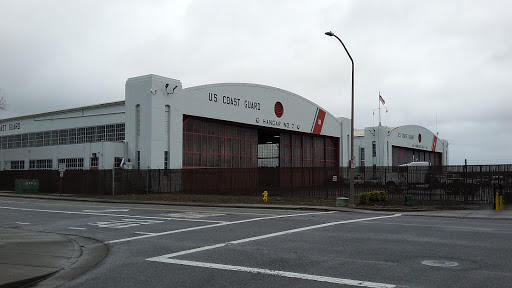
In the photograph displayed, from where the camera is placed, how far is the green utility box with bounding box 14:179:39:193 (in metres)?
42.4

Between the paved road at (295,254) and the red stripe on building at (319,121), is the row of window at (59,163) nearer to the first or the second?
the paved road at (295,254)

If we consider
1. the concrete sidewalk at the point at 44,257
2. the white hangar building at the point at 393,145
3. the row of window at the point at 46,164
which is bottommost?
the concrete sidewalk at the point at 44,257

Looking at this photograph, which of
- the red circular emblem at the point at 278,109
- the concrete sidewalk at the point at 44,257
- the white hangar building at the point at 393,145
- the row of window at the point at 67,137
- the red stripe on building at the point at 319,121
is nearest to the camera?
the concrete sidewalk at the point at 44,257

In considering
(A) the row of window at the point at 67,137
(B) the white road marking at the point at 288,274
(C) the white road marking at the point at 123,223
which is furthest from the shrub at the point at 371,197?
(A) the row of window at the point at 67,137

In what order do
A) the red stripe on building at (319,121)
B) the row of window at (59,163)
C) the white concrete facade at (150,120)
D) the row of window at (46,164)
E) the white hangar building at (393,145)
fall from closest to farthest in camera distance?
the white concrete facade at (150,120) → the row of window at (59,163) → the row of window at (46,164) → the red stripe on building at (319,121) → the white hangar building at (393,145)

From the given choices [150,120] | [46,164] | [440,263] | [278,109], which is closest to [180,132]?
[150,120]

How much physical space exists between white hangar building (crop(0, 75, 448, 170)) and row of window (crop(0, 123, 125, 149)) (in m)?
0.10

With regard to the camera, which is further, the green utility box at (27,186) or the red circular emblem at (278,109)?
the red circular emblem at (278,109)

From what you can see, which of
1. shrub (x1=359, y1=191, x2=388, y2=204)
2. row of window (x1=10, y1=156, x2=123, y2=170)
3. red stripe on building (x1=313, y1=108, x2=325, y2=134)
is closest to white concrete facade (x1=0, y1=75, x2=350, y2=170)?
red stripe on building (x1=313, y1=108, x2=325, y2=134)

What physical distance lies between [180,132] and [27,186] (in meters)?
15.8

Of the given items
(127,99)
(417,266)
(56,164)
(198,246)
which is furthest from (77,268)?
(56,164)

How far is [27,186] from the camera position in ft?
139

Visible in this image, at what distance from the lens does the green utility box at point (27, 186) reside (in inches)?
1668

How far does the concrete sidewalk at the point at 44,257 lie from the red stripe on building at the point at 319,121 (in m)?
45.3
